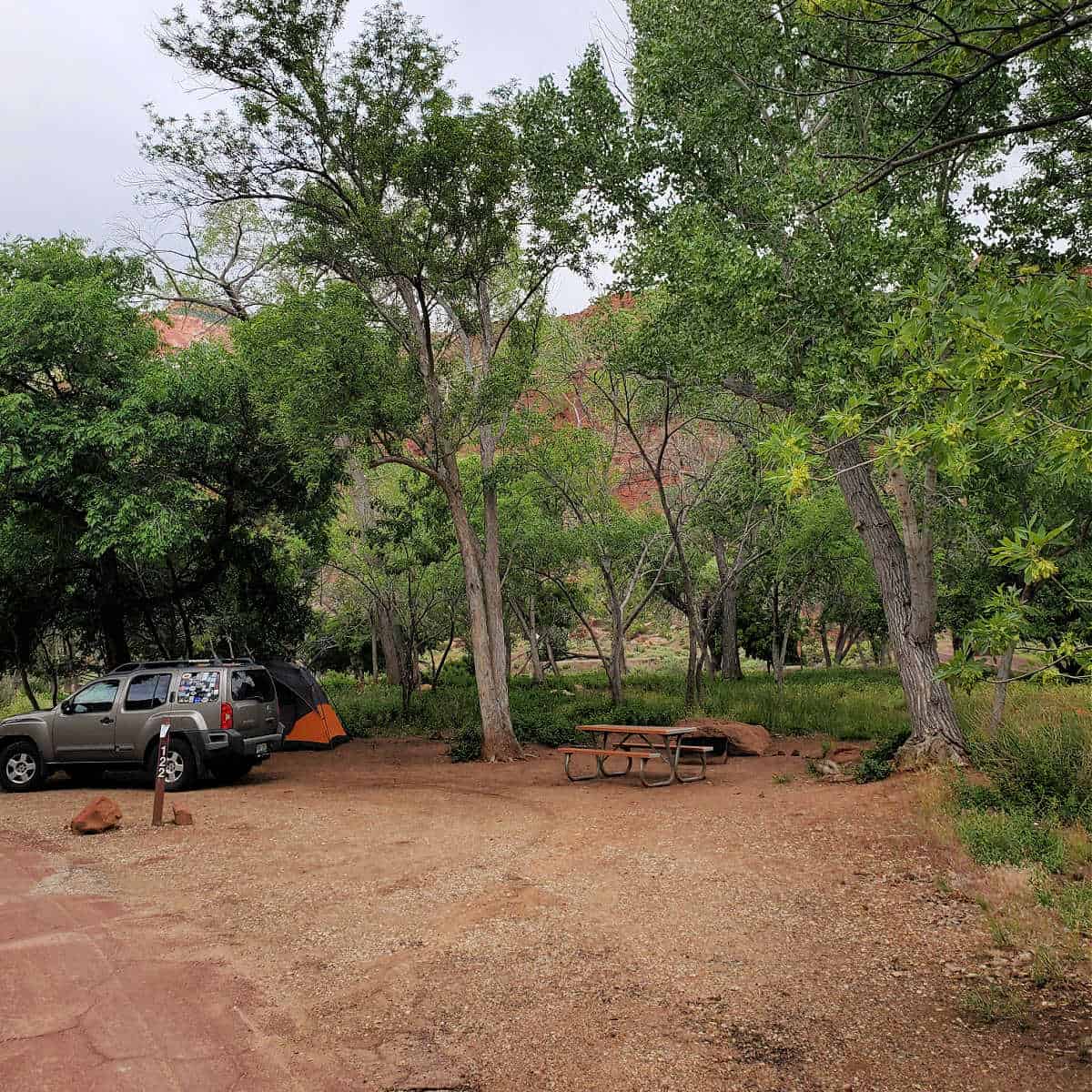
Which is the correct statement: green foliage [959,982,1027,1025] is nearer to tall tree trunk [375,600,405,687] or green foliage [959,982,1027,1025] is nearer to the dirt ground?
the dirt ground

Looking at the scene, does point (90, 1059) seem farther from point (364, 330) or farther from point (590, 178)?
point (590, 178)

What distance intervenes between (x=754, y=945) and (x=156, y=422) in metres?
12.2

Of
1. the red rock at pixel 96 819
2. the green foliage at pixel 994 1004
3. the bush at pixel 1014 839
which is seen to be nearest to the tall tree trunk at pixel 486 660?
the red rock at pixel 96 819

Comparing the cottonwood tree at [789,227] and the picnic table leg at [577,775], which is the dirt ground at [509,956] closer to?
the picnic table leg at [577,775]

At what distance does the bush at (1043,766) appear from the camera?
8.51m

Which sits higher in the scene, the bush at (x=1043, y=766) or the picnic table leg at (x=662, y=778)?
the bush at (x=1043, y=766)

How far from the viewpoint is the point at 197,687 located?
12.4 metres

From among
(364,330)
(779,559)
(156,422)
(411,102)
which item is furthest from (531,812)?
(779,559)

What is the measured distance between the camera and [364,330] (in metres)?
14.1

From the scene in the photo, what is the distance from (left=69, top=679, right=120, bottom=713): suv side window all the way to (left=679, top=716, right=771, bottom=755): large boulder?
28.7 feet

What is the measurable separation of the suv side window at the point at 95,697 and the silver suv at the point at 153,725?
0.01m

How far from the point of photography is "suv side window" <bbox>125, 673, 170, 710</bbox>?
12477 mm

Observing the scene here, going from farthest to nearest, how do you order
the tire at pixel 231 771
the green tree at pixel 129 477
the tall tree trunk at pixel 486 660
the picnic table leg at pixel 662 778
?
the tall tree trunk at pixel 486 660, the green tree at pixel 129 477, the tire at pixel 231 771, the picnic table leg at pixel 662 778

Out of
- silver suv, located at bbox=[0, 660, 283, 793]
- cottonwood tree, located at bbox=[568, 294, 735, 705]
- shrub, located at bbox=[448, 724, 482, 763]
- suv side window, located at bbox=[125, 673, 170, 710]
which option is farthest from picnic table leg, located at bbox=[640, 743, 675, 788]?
suv side window, located at bbox=[125, 673, 170, 710]
